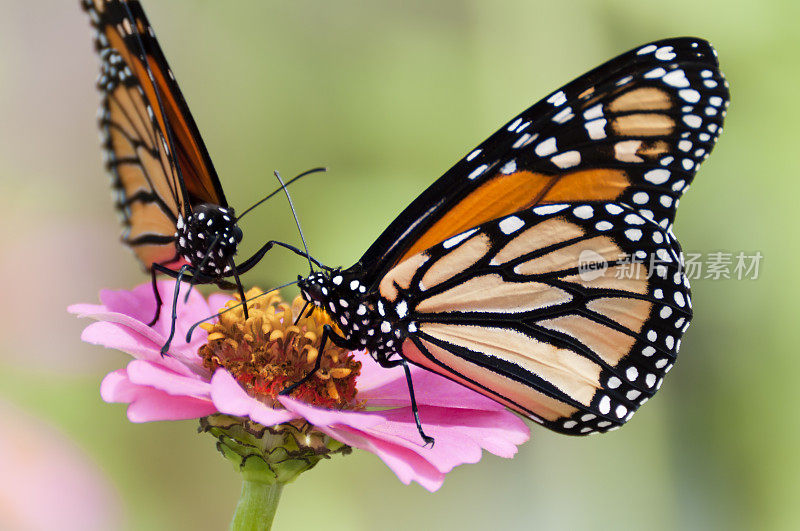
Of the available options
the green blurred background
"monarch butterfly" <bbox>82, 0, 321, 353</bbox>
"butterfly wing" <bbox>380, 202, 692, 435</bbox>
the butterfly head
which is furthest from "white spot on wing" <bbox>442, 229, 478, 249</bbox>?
the green blurred background

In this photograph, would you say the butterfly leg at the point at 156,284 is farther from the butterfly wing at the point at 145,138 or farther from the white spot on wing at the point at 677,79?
the white spot on wing at the point at 677,79

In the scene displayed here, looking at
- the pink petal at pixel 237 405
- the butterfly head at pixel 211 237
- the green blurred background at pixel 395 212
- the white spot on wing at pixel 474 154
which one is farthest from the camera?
the green blurred background at pixel 395 212

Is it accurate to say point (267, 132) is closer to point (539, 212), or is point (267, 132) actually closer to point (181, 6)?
point (181, 6)

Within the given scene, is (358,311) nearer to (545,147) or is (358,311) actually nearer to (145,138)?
(545,147)

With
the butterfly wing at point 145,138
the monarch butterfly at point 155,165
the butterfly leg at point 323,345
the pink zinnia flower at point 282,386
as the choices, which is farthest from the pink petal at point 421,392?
the butterfly wing at point 145,138

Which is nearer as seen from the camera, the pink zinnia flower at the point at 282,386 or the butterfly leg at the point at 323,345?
the pink zinnia flower at the point at 282,386

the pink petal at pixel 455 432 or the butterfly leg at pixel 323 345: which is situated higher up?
the butterfly leg at pixel 323 345

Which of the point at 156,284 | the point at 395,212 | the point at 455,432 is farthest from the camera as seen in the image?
the point at 395,212

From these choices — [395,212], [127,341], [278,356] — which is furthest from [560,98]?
[395,212]
